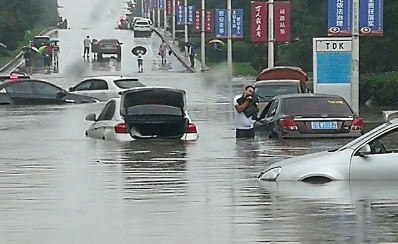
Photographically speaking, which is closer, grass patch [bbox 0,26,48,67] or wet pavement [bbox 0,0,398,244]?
wet pavement [bbox 0,0,398,244]

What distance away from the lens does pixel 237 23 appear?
52.8m

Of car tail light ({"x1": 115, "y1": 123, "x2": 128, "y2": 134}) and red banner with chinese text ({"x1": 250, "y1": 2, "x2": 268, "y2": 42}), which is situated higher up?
red banner with chinese text ({"x1": 250, "y1": 2, "x2": 268, "y2": 42})

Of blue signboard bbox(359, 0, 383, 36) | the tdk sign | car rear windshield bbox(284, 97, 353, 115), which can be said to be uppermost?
blue signboard bbox(359, 0, 383, 36)

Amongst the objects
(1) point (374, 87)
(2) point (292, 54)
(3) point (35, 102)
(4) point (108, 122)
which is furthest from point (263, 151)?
(2) point (292, 54)

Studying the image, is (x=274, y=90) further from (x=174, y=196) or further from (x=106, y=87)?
(x=174, y=196)

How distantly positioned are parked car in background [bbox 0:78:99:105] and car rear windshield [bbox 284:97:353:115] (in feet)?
56.0

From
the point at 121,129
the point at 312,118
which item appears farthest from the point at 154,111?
the point at 312,118

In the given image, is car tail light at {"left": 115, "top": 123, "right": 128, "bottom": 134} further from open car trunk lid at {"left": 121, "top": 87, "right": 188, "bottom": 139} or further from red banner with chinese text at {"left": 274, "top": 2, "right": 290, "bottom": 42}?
red banner with chinese text at {"left": 274, "top": 2, "right": 290, "bottom": 42}

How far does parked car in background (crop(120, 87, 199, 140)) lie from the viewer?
851 inches

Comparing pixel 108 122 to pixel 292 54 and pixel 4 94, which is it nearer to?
pixel 4 94

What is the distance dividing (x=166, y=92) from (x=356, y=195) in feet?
29.9

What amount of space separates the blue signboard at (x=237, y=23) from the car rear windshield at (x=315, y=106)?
1177 inches

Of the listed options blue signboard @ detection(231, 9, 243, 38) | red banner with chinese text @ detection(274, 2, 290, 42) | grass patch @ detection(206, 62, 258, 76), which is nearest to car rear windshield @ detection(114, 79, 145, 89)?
red banner with chinese text @ detection(274, 2, 290, 42)

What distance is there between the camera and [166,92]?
21.7 m
